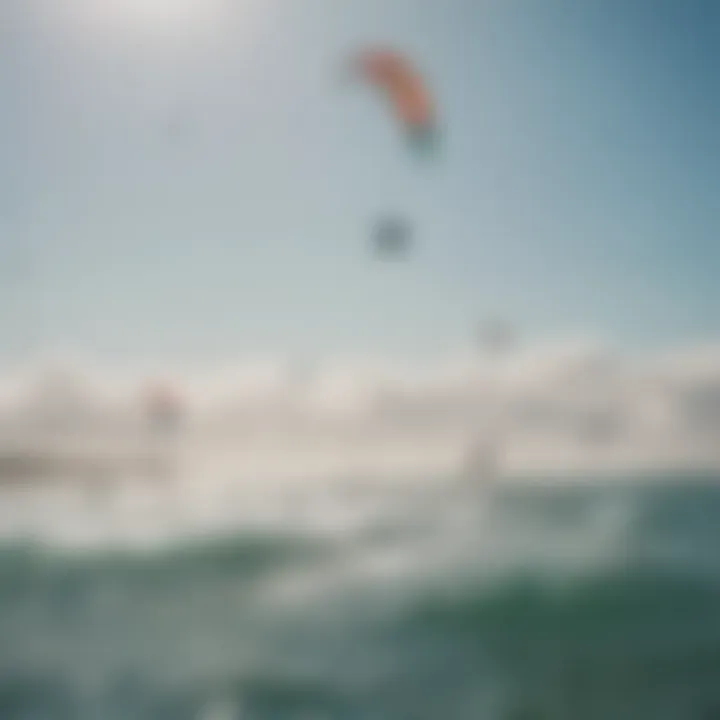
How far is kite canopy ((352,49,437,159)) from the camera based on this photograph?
197 centimetres

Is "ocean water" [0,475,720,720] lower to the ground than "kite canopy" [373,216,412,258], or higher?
lower

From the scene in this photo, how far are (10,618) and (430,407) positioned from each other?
97 cm

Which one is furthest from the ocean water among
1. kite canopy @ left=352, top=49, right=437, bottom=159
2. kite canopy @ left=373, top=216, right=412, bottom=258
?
kite canopy @ left=352, top=49, right=437, bottom=159

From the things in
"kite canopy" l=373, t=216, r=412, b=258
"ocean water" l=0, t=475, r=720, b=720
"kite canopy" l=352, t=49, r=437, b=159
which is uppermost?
"kite canopy" l=352, t=49, r=437, b=159

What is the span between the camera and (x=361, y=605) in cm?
202

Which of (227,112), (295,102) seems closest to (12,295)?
(227,112)

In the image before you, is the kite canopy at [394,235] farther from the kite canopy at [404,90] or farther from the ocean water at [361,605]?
the ocean water at [361,605]

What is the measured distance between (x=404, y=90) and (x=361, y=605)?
106 centimetres

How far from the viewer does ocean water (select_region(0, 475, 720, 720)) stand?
1.99m

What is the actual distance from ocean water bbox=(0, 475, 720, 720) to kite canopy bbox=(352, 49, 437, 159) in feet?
2.43

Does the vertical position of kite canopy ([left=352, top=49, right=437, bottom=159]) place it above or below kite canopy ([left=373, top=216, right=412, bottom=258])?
above

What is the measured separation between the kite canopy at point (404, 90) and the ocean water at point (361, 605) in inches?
29.2

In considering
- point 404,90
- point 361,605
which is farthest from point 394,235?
point 361,605

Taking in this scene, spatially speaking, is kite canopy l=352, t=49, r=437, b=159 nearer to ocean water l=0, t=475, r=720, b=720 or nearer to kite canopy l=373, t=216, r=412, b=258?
kite canopy l=373, t=216, r=412, b=258
